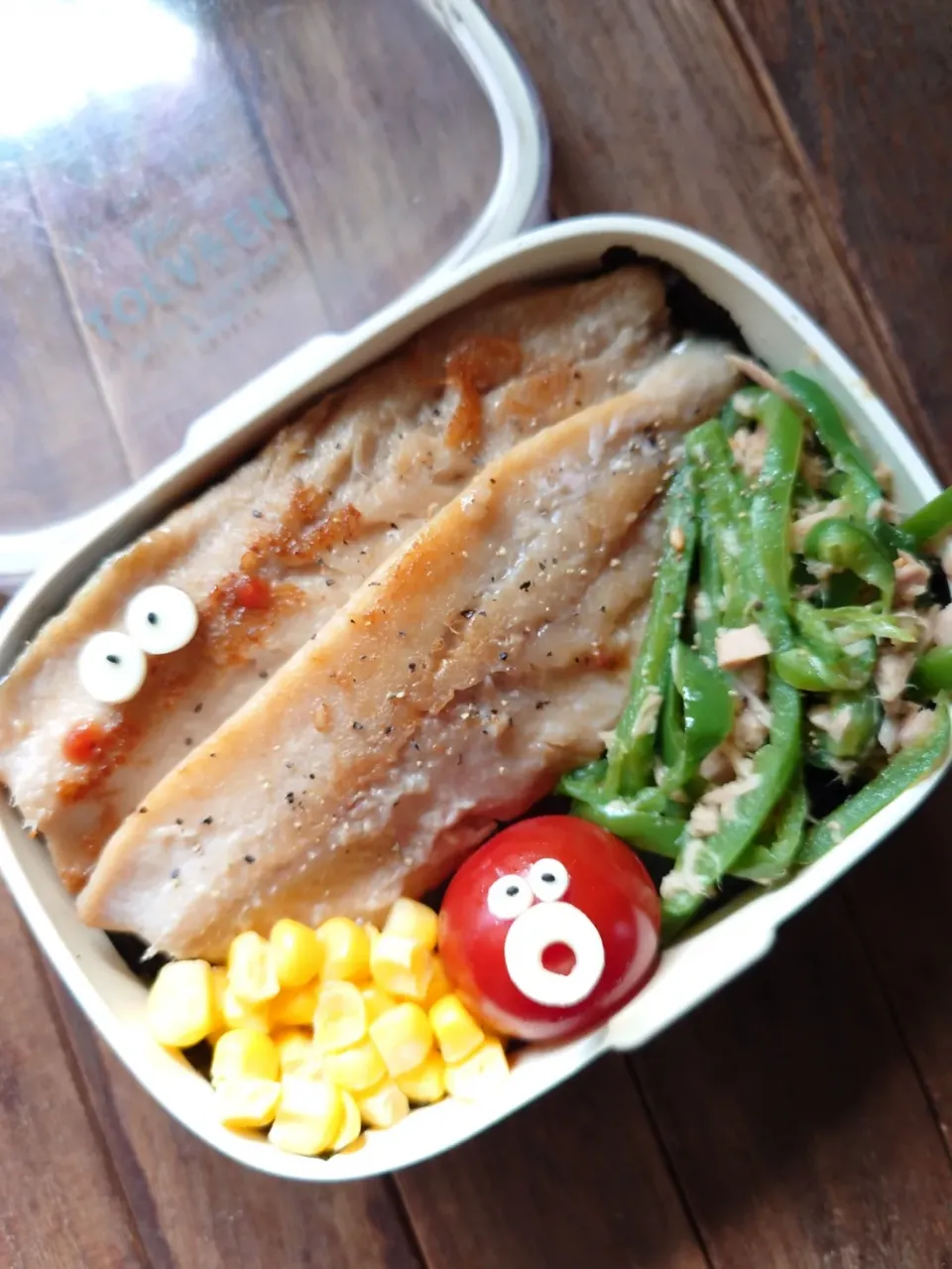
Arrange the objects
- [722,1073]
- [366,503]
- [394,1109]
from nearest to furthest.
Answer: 1. [394,1109]
2. [366,503]
3. [722,1073]

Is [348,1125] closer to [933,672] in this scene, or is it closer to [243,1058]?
[243,1058]

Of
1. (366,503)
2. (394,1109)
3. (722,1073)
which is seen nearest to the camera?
(394,1109)

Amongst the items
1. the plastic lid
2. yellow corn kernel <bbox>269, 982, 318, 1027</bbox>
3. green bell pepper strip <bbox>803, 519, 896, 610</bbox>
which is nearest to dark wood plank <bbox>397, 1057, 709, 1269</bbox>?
yellow corn kernel <bbox>269, 982, 318, 1027</bbox>

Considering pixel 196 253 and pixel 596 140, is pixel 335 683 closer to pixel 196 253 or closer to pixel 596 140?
pixel 196 253

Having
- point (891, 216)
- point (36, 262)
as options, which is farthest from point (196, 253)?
point (891, 216)

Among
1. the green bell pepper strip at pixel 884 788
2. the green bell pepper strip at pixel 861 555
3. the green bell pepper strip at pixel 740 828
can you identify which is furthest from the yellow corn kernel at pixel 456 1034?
the green bell pepper strip at pixel 861 555

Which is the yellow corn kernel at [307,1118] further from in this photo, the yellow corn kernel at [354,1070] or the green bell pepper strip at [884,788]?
the green bell pepper strip at [884,788]

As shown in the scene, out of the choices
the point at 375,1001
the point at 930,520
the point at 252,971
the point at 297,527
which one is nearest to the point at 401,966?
the point at 375,1001
